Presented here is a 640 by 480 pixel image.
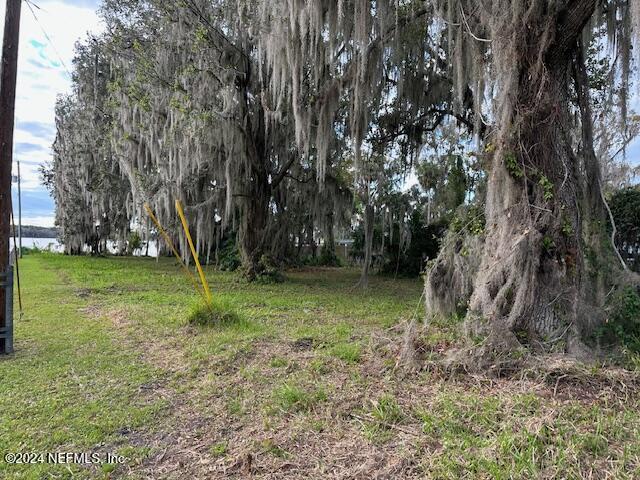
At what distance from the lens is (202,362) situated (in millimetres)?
3824

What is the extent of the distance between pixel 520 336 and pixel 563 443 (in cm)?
132

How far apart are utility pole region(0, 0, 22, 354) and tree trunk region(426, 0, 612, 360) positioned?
14.7 feet

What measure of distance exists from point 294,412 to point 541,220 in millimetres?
2477

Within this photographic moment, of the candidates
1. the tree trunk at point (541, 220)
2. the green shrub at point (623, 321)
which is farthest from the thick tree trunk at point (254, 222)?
the green shrub at point (623, 321)

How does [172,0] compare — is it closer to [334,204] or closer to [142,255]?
[334,204]

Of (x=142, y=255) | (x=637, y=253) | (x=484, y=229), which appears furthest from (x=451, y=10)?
(x=142, y=255)

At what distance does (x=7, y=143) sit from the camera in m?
4.39

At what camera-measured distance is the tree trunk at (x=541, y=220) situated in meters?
3.35

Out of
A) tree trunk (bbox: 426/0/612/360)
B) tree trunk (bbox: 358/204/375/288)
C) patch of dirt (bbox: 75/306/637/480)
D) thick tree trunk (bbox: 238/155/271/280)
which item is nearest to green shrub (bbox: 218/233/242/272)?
thick tree trunk (bbox: 238/155/271/280)

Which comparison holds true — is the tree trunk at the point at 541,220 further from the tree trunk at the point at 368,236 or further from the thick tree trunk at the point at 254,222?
the thick tree trunk at the point at 254,222

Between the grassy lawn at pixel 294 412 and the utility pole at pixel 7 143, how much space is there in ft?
1.34

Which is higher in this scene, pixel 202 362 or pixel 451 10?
pixel 451 10

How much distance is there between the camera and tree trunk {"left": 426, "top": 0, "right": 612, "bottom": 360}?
11.0ft

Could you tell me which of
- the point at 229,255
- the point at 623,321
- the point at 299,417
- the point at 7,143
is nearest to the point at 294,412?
the point at 299,417
